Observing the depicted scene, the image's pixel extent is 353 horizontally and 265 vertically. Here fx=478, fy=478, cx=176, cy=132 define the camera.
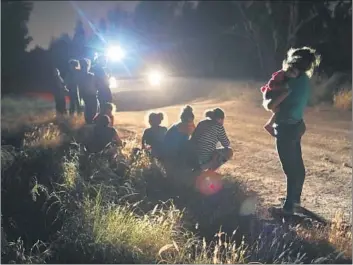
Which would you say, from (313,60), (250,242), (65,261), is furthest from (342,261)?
(65,261)

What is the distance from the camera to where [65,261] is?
12.7 ft

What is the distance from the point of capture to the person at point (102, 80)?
6.61 metres

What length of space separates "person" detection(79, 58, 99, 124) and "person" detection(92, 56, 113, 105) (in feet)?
0.25

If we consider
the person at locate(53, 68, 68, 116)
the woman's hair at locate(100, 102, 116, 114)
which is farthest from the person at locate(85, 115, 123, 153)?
the person at locate(53, 68, 68, 116)

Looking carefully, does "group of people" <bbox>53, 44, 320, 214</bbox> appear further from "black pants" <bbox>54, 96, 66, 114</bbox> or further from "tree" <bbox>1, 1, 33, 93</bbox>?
"black pants" <bbox>54, 96, 66, 114</bbox>

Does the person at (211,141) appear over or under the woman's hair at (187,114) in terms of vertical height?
under

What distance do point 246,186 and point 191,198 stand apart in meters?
0.63

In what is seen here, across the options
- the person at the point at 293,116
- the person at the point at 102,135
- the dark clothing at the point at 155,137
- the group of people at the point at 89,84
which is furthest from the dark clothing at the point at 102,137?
the person at the point at 293,116

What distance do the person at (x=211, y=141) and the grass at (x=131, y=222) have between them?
0.95ft

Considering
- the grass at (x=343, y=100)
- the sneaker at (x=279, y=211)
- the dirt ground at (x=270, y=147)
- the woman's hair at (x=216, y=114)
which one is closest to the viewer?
the sneaker at (x=279, y=211)

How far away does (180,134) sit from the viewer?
194 inches

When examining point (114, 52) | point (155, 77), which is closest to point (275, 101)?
point (114, 52)

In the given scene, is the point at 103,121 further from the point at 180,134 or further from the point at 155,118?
the point at 180,134

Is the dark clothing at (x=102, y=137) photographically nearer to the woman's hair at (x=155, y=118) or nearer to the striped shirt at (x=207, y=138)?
the woman's hair at (x=155, y=118)
